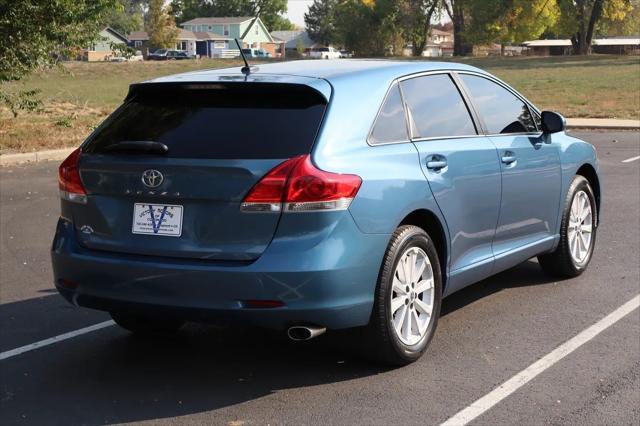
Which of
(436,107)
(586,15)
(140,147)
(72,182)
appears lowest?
(586,15)

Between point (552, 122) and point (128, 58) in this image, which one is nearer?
point (552, 122)

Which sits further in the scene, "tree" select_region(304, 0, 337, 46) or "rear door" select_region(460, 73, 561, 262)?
"tree" select_region(304, 0, 337, 46)

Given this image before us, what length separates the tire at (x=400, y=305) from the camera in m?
5.09

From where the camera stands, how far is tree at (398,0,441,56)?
9700cm

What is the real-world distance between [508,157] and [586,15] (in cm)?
8729

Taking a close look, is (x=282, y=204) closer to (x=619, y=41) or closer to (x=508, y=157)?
(x=508, y=157)

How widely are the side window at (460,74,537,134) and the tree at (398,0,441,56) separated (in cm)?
9132

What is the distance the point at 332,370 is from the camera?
5.39 m

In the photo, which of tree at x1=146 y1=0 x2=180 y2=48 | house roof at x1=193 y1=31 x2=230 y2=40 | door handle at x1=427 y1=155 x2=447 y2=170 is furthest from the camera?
house roof at x1=193 y1=31 x2=230 y2=40

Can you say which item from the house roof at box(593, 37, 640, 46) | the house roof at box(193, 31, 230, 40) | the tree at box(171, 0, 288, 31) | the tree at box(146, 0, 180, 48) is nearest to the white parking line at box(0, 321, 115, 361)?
the tree at box(146, 0, 180, 48)

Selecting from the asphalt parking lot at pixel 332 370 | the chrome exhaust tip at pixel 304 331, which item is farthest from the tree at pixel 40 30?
the chrome exhaust tip at pixel 304 331

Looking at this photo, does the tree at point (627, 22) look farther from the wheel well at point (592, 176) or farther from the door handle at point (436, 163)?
the door handle at point (436, 163)

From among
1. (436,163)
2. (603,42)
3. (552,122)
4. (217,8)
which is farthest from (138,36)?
(436,163)

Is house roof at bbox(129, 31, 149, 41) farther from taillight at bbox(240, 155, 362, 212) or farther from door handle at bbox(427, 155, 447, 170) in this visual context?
taillight at bbox(240, 155, 362, 212)
